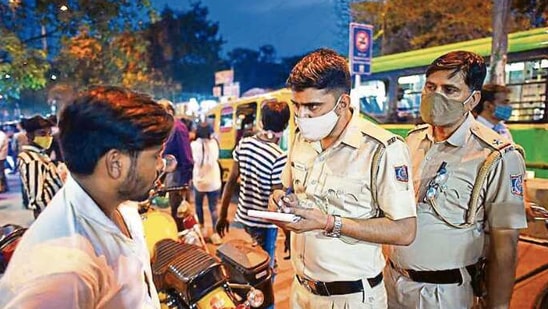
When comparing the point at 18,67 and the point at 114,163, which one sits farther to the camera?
the point at 18,67

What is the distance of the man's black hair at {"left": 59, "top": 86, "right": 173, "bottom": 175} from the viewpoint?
917 millimetres

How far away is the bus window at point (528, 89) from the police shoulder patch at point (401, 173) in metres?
5.18

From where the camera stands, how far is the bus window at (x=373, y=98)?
8.24 meters

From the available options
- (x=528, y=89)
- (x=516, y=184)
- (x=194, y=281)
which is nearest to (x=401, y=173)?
(x=516, y=184)

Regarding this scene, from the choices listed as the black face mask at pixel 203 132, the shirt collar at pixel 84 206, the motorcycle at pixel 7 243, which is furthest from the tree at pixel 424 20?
the shirt collar at pixel 84 206

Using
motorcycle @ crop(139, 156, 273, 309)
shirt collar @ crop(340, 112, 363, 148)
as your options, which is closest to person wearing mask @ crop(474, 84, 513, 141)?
motorcycle @ crop(139, 156, 273, 309)

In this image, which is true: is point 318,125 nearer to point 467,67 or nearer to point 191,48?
point 467,67

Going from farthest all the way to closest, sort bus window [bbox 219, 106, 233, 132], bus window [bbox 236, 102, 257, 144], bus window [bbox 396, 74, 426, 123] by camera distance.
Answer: bus window [bbox 219, 106, 233, 132], bus window [bbox 236, 102, 257, 144], bus window [bbox 396, 74, 426, 123]

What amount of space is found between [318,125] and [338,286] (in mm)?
571

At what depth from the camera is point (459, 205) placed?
1.67 m

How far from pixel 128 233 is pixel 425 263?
116 centimetres

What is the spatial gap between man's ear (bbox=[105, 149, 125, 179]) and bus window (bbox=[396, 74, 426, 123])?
269 inches

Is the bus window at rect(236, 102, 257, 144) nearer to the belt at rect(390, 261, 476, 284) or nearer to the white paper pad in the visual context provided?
the belt at rect(390, 261, 476, 284)

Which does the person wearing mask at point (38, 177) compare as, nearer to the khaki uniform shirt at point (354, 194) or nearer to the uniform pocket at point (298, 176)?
the uniform pocket at point (298, 176)
